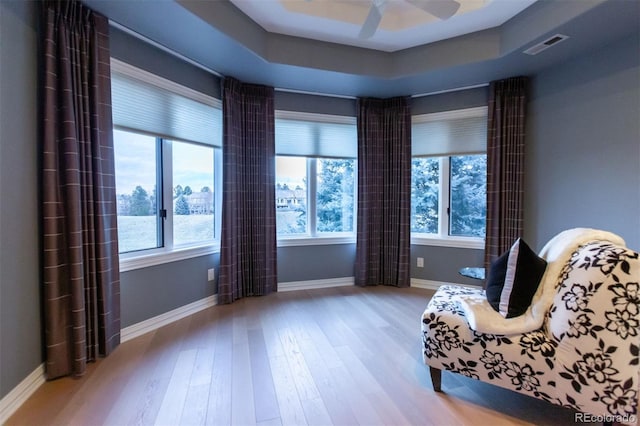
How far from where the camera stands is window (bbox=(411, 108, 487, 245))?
3.61 metres

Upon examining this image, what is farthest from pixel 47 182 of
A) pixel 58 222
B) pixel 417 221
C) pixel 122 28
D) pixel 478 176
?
pixel 478 176

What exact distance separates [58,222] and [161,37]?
1620mm

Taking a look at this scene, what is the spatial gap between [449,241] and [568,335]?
2423 millimetres

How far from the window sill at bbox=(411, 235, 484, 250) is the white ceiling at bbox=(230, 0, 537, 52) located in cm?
228

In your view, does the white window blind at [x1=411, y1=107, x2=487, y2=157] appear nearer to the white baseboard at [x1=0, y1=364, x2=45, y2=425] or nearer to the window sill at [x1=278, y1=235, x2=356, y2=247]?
the window sill at [x1=278, y1=235, x2=356, y2=247]

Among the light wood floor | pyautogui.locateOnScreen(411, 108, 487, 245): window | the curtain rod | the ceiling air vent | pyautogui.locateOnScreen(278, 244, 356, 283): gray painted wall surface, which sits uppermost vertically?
the curtain rod

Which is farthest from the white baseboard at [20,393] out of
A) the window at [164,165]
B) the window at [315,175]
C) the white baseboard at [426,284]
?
the white baseboard at [426,284]

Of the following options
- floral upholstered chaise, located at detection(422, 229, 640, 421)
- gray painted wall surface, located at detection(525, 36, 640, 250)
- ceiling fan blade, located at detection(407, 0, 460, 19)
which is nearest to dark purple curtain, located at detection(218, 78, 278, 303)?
A: ceiling fan blade, located at detection(407, 0, 460, 19)

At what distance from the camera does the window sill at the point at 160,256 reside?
96.1 inches

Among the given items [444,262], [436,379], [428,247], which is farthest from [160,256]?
[444,262]

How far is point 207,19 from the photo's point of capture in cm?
219

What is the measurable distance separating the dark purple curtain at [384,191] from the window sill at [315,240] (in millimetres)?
174

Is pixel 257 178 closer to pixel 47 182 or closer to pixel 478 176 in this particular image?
pixel 47 182

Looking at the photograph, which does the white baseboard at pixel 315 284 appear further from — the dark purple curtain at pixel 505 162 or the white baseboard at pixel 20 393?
the white baseboard at pixel 20 393
